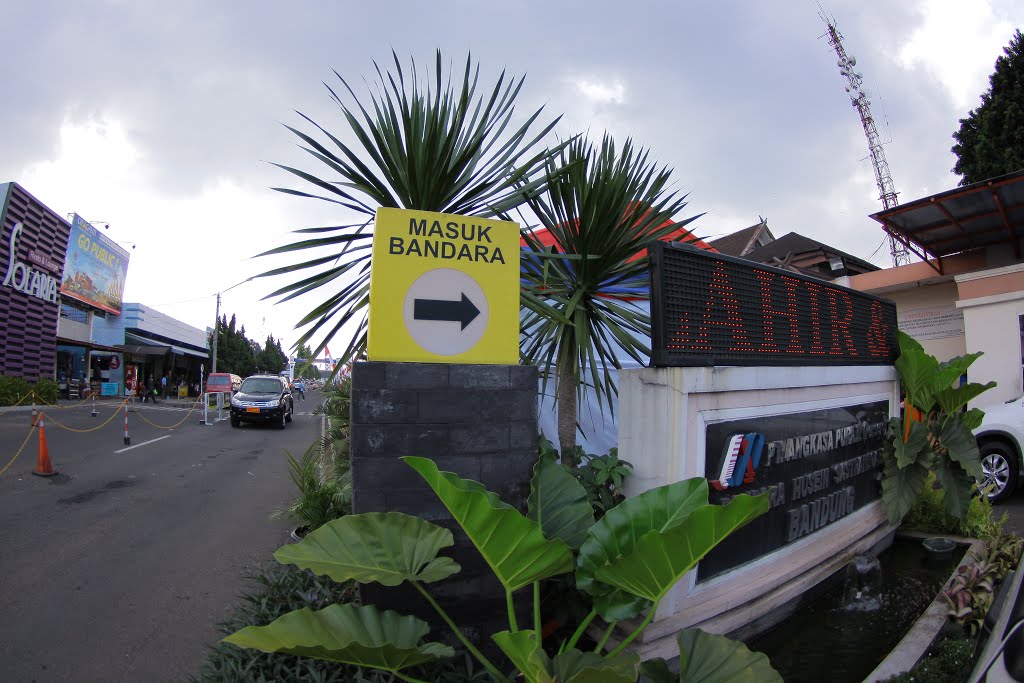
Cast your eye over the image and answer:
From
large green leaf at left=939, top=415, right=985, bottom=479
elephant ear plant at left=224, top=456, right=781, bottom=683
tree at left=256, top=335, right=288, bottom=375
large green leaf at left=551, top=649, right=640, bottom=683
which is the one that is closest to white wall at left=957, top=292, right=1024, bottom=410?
large green leaf at left=939, top=415, right=985, bottom=479

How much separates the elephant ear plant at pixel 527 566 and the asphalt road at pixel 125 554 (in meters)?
1.66

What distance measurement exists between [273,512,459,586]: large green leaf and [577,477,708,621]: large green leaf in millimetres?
546

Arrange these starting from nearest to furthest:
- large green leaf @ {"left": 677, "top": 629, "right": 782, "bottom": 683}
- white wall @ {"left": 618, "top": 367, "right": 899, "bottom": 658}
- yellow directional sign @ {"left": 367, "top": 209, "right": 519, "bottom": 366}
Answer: large green leaf @ {"left": 677, "top": 629, "right": 782, "bottom": 683}
yellow directional sign @ {"left": 367, "top": 209, "right": 519, "bottom": 366}
white wall @ {"left": 618, "top": 367, "right": 899, "bottom": 658}

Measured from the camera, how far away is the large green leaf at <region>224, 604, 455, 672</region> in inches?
74.7

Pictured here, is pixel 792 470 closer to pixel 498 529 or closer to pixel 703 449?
pixel 703 449

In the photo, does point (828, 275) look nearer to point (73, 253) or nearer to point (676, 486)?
point (676, 486)

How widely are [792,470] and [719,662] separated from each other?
96.2 inches

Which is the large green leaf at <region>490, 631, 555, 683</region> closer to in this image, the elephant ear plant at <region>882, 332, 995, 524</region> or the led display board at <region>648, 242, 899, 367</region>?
the led display board at <region>648, 242, 899, 367</region>

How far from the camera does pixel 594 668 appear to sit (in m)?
1.72

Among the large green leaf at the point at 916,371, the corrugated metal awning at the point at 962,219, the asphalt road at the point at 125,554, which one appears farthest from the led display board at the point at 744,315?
the corrugated metal awning at the point at 962,219

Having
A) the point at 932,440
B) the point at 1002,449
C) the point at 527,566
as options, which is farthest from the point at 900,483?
the point at 527,566

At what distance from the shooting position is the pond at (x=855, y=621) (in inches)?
137

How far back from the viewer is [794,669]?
341cm

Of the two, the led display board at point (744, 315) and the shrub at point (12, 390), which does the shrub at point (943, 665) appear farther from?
the shrub at point (12, 390)
